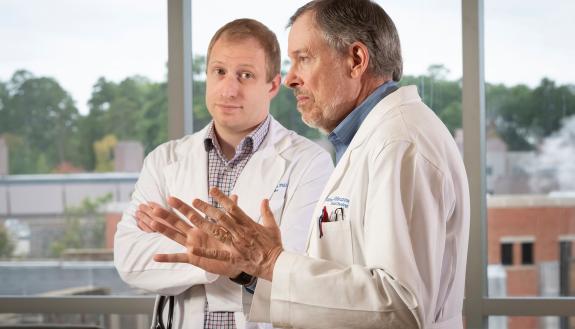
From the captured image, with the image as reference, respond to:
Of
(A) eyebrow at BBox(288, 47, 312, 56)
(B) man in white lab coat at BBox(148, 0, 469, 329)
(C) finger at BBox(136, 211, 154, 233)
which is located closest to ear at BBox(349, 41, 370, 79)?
(B) man in white lab coat at BBox(148, 0, 469, 329)

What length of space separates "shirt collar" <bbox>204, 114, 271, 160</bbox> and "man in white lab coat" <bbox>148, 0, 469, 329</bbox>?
72 centimetres

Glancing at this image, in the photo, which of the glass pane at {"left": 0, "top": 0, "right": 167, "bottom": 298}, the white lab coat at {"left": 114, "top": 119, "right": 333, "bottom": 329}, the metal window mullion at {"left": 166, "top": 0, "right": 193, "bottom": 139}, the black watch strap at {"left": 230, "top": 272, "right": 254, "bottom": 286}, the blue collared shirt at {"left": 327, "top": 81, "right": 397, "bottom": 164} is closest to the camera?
the blue collared shirt at {"left": 327, "top": 81, "right": 397, "bottom": 164}

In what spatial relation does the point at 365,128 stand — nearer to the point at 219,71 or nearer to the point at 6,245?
the point at 219,71

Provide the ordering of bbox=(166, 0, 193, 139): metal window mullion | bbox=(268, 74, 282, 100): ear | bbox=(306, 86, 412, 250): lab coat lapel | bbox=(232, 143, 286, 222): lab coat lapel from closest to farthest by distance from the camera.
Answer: bbox=(306, 86, 412, 250): lab coat lapel, bbox=(232, 143, 286, 222): lab coat lapel, bbox=(268, 74, 282, 100): ear, bbox=(166, 0, 193, 139): metal window mullion

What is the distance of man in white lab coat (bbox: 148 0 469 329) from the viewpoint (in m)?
1.39

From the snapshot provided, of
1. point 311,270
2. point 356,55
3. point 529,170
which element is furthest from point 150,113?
point 311,270

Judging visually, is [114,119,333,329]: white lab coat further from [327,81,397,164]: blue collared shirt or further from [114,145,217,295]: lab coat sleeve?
[327,81,397,164]: blue collared shirt

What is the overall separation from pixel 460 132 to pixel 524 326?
881 millimetres

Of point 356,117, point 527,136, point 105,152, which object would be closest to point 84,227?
point 105,152

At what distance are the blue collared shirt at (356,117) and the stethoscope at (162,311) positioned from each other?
90 centimetres

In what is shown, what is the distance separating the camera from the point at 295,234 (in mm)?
2314

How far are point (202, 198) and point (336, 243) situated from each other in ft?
3.13

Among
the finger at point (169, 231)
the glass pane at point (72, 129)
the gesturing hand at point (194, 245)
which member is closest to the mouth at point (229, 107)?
the finger at point (169, 231)

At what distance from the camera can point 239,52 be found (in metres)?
2.46
